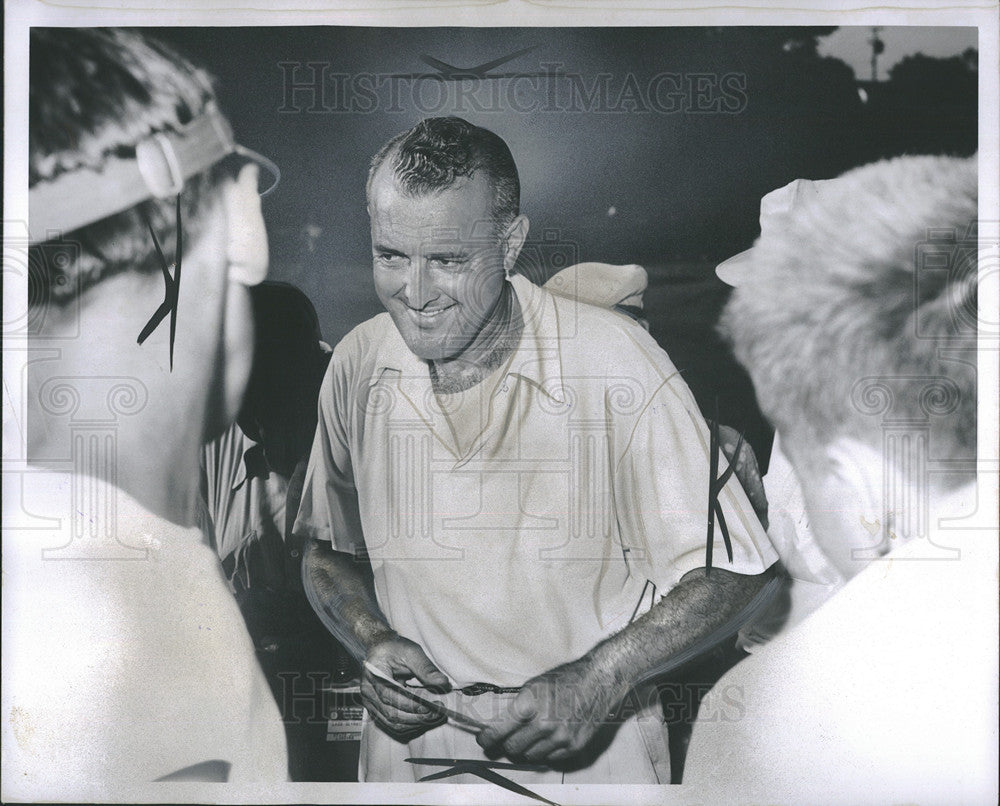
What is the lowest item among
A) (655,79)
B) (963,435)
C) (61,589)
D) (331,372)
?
(61,589)

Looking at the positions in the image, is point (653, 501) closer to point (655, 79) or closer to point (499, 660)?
point (499, 660)

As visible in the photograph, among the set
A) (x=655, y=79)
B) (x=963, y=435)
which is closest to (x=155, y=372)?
(x=655, y=79)

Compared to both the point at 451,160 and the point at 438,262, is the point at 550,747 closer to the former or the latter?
the point at 438,262

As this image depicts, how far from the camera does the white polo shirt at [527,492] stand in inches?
82.0

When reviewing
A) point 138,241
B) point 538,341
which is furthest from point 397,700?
point 138,241

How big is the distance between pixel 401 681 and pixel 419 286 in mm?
931

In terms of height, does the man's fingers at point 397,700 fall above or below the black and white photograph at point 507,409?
below

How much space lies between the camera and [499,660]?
6.83 ft

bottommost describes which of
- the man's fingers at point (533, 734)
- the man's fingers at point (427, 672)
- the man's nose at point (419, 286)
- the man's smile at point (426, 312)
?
the man's fingers at point (533, 734)

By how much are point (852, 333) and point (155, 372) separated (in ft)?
5.50

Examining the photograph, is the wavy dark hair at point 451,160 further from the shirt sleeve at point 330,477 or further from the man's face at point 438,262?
the shirt sleeve at point 330,477

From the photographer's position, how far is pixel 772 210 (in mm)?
2107

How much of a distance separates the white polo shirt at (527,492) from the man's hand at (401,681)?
0.10ft

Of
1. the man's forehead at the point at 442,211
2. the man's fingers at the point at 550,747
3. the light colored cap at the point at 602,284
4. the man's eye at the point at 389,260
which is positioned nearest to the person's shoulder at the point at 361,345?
the man's eye at the point at 389,260
